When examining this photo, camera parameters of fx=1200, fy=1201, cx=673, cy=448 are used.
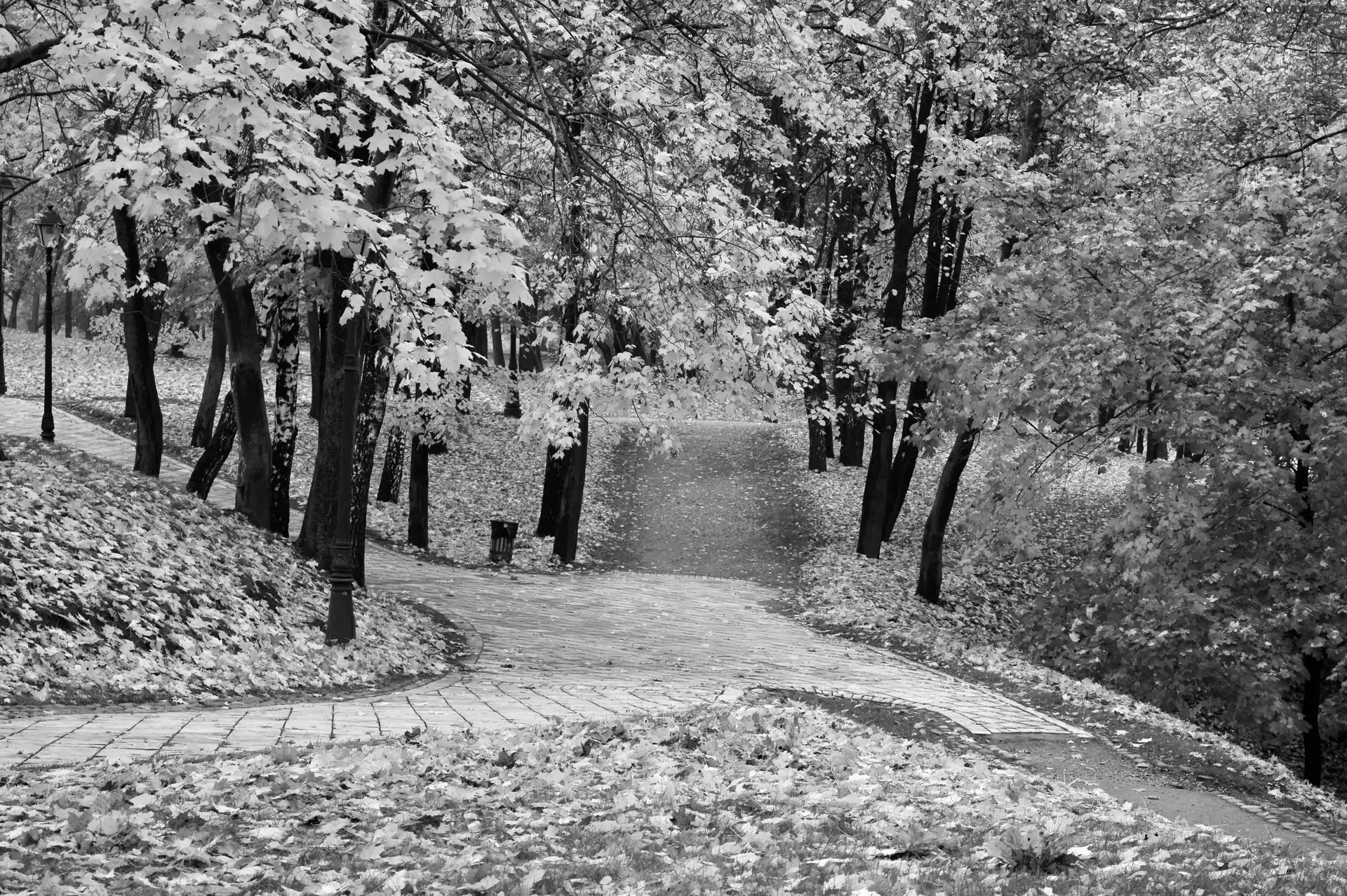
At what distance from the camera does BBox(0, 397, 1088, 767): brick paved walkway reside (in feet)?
21.8

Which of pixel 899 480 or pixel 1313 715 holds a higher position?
pixel 899 480

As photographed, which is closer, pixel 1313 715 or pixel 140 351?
pixel 1313 715

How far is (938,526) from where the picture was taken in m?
18.8

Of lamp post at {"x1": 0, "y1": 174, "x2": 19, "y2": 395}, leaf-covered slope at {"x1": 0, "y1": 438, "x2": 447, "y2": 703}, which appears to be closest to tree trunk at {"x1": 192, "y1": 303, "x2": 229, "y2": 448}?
lamp post at {"x1": 0, "y1": 174, "x2": 19, "y2": 395}

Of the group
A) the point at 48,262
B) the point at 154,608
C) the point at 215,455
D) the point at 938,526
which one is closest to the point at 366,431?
the point at 215,455

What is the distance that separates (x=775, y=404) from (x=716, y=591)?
6316 mm

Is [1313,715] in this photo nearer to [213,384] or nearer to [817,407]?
[817,407]

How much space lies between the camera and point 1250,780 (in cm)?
905

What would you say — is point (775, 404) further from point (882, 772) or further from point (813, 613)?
point (882, 772)

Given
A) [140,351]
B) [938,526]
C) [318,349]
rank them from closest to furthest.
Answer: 1. [140,351]
2. [938,526]
3. [318,349]

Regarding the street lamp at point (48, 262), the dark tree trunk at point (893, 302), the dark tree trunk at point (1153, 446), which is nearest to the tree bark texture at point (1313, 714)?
the dark tree trunk at point (1153, 446)

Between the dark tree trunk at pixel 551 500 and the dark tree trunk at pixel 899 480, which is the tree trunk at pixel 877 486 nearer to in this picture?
the dark tree trunk at pixel 899 480

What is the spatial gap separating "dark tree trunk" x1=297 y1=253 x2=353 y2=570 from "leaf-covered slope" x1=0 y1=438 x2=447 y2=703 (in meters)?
0.61

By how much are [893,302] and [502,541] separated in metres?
7.68
